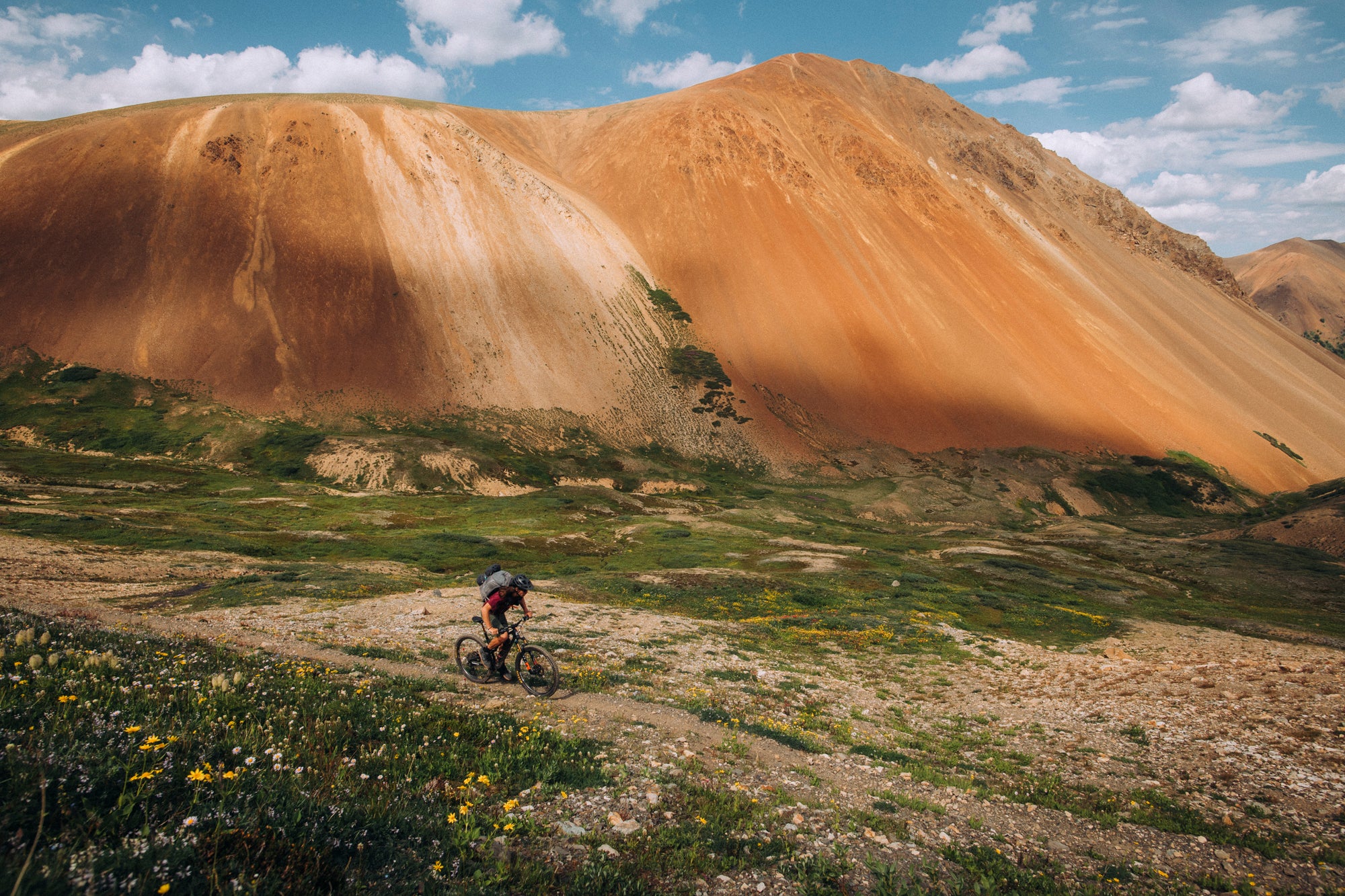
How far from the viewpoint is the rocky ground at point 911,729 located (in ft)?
29.3

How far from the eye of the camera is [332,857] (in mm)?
5285

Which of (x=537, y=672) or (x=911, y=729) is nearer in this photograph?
(x=537, y=672)

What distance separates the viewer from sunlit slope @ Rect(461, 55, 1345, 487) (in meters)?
105

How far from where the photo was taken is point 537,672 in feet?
44.7

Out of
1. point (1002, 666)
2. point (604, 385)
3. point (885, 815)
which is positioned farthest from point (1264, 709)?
point (604, 385)

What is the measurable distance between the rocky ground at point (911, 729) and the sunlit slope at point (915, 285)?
83049 mm

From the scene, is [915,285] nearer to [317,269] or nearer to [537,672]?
[317,269]

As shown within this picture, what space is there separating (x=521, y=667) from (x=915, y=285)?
397ft

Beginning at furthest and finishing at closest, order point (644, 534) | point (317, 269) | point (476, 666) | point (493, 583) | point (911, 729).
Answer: point (317, 269), point (644, 534), point (911, 729), point (476, 666), point (493, 583)

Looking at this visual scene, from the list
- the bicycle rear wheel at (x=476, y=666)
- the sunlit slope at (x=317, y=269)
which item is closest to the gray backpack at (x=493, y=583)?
the bicycle rear wheel at (x=476, y=666)

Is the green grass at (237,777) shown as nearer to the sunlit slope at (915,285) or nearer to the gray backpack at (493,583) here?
the gray backpack at (493,583)

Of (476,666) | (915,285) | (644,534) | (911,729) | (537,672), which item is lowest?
(644,534)

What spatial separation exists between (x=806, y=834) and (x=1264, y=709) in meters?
16.3

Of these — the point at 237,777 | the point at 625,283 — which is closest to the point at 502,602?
the point at 237,777
